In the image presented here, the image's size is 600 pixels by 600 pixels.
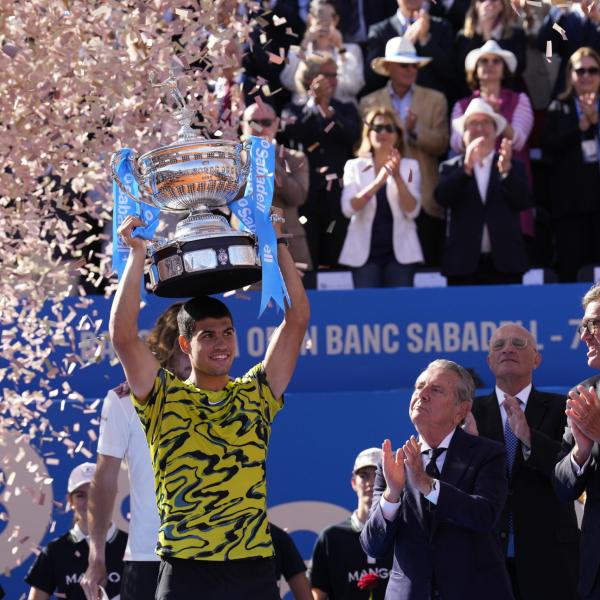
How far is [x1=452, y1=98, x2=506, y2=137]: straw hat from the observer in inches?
382

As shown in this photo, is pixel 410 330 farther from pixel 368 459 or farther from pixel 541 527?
pixel 541 527

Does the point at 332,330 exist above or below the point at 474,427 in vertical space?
above

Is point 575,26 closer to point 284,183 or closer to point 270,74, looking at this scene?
point 270,74

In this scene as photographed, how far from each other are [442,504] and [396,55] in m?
5.83

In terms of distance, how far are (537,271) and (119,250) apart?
559 centimetres

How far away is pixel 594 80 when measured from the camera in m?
10.3

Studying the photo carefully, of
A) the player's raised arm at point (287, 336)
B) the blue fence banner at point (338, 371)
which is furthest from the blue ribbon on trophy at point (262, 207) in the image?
the blue fence banner at point (338, 371)

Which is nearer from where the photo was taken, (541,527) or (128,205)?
(128,205)

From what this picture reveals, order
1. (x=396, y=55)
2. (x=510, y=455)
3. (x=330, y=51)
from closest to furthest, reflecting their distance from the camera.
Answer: (x=510, y=455) → (x=396, y=55) → (x=330, y=51)

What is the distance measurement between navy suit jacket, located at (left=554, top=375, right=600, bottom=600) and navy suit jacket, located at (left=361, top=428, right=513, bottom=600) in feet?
0.87

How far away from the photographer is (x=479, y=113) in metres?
9.69

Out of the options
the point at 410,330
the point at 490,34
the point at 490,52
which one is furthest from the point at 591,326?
the point at 490,34

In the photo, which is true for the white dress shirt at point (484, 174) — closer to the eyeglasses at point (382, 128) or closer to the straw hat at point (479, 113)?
the straw hat at point (479, 113)

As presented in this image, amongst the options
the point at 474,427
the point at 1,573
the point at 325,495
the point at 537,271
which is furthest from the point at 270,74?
the point at 474,427
